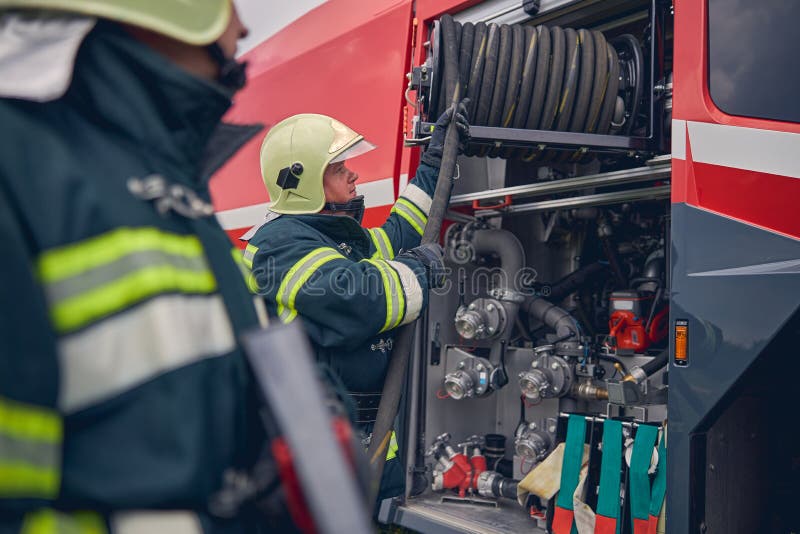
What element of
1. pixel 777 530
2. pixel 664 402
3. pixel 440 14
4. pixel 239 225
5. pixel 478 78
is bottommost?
pixel 777 530

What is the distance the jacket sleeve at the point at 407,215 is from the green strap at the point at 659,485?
48.3 inches

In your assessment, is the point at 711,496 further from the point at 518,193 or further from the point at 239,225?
the point at 239,225

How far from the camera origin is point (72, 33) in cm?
76

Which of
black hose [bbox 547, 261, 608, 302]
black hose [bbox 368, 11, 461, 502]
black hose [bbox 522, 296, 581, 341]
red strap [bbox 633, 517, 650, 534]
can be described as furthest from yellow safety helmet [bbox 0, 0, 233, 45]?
black hose [bbox 547, 261, 608, 302]

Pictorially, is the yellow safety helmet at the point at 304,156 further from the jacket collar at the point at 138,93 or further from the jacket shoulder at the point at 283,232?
the jacket collar at the point at 138,93

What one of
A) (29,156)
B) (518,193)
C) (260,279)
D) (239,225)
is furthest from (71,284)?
(239,225)

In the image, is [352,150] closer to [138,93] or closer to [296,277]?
[296,277]

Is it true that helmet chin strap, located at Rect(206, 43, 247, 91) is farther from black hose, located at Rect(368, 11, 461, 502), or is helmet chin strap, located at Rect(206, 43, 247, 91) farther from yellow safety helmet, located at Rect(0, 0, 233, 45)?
black hose, located at Rect(368, 11, 461, 502)

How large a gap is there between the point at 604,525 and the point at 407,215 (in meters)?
1.40

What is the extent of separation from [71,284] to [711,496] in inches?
80.5

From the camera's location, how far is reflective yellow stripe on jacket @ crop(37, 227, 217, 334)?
69 cm

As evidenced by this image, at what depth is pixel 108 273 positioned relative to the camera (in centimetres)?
72

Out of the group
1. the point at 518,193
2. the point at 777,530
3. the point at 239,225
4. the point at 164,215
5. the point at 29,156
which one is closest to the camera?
the point at 29,156

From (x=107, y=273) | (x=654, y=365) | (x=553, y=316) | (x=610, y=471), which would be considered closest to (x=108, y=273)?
(x=107, y=273)
